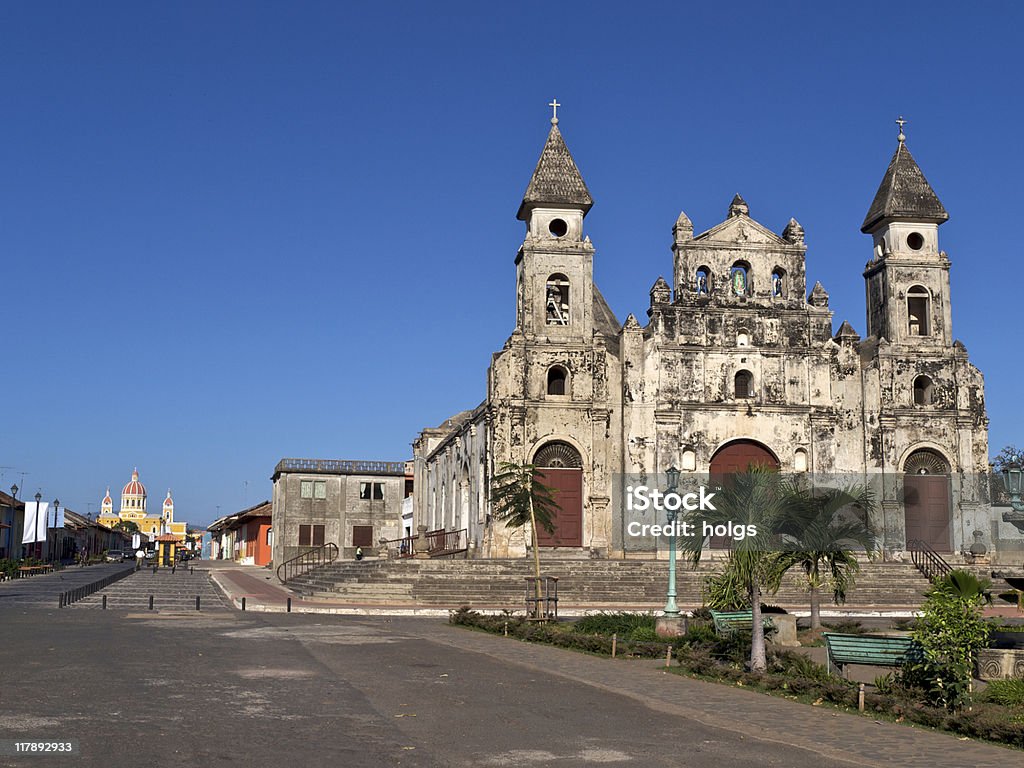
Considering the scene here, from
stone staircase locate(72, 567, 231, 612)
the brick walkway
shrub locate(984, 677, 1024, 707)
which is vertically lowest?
stone staircase locate(72, 567, 231, 612)

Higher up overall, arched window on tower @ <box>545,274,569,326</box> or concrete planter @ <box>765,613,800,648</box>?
arched window on tower @ <box>545,274,569,326</box>

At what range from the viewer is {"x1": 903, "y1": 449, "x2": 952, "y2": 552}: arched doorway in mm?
41125

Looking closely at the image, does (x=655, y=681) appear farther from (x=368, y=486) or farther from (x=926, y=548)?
(x=368, y=486)

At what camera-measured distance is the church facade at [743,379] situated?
1594 inches

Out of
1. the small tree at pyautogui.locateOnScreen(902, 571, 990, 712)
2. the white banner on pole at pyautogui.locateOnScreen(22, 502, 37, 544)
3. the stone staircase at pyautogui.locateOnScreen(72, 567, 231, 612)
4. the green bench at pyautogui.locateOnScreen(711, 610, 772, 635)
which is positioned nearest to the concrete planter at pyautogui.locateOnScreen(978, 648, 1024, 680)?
the small tree at pyautogui.locateOnScreen(902, 571, 990, 712)

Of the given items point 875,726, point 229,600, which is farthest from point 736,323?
point 875,726

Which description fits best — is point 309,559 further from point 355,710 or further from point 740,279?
point 355,710

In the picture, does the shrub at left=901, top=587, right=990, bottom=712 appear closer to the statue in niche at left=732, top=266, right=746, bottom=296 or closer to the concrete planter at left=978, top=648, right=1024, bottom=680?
the concrete planter at left=978, top=648, right=1024, bottom=680

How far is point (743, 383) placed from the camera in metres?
42.2

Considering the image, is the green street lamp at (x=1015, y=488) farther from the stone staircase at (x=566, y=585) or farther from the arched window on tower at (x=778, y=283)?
the arched window on tower at (x=778, y=283)

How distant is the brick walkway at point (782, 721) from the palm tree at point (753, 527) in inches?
61.7

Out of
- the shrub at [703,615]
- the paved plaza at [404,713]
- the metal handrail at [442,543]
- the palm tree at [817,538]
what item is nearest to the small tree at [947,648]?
the paved plaza at [404,713]

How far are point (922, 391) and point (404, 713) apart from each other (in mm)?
35069

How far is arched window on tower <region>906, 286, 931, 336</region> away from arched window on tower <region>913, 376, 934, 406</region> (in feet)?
6.05
